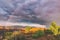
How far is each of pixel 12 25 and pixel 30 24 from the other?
1.09 ft

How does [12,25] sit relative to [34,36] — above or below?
above

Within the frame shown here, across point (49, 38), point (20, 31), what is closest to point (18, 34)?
point (20, 31)

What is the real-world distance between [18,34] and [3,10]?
0.53 m

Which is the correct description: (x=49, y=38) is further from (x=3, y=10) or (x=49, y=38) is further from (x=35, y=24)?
(x=3, y=10)

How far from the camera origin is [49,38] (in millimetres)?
3721

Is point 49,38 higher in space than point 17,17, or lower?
lower

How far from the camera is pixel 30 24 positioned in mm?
3793

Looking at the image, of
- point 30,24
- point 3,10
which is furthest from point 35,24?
point 3,10

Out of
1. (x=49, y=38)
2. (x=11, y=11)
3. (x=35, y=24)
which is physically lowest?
(x=49, y=38)

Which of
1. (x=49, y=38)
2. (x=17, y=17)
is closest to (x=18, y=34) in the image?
(x=17, y=17)

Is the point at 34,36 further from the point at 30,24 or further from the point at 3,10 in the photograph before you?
the point at 3,10

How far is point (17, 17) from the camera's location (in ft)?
12.5

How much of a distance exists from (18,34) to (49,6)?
30.8 inches

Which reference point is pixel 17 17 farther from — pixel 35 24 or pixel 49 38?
pixel 49 38
